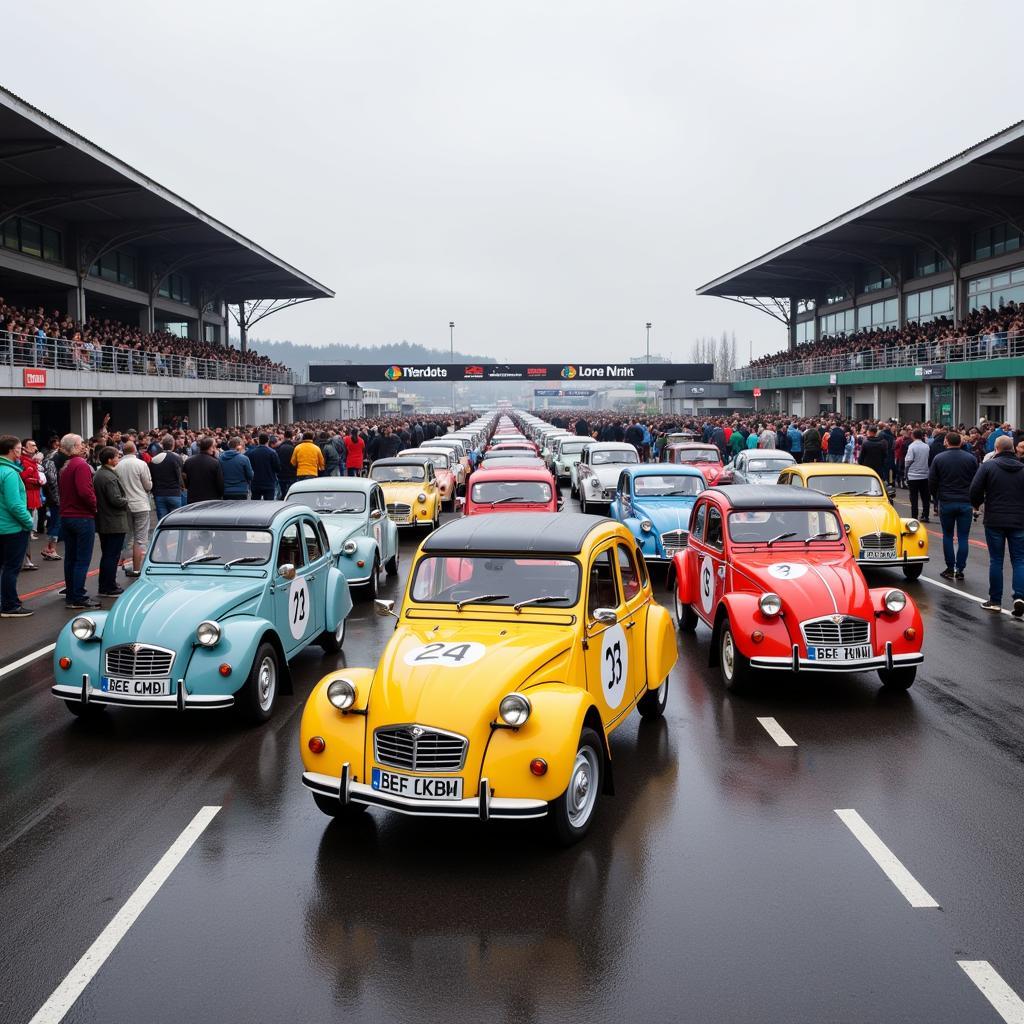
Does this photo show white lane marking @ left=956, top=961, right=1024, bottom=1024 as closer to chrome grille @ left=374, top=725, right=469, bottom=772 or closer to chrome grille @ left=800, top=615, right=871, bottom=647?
chrome grille @ left=374, top=725, right=469, bottom=772

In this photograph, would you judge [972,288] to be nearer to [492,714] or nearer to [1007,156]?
[1007,156]

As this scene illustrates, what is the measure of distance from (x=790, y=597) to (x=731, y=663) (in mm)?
806

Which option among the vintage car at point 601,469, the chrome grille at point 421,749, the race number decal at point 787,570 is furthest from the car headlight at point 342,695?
the vintage car at point 601,469

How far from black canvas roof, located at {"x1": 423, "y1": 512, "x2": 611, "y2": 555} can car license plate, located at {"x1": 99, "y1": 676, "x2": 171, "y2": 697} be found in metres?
2.39

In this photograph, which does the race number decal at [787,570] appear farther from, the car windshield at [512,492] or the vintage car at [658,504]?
the car windshield at [512,492]

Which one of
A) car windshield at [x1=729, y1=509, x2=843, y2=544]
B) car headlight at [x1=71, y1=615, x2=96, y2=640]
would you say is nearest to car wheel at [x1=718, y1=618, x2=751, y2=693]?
car windshield at [x1=729, y1=509, x2=843, y2=544]

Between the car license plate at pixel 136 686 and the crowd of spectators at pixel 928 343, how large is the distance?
33.4 metres

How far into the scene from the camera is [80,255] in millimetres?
41844

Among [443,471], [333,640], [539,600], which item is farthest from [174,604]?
[443,471]

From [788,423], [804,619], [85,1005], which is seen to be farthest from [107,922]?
[788,423]

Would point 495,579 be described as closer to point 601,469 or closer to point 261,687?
point 261,687

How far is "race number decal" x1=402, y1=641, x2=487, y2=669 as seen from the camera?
6.05m

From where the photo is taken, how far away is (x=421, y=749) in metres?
5.58

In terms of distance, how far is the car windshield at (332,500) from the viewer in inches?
581
